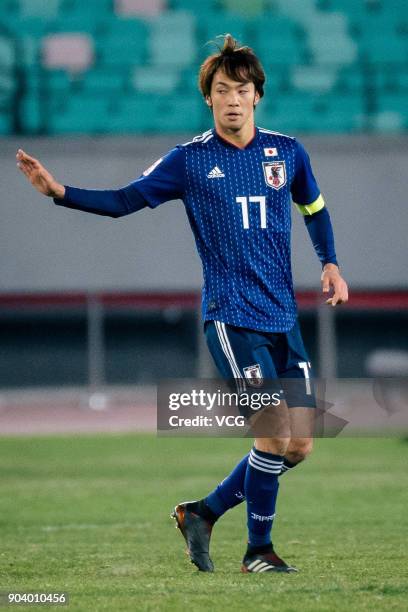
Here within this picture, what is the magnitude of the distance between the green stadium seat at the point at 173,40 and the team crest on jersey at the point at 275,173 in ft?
43.4

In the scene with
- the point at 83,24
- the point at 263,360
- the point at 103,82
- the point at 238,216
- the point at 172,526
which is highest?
the point at 83,24

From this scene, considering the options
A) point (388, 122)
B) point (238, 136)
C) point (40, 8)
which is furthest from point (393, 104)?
point (238, 136)

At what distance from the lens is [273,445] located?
17.0 ft

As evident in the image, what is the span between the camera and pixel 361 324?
2038cm

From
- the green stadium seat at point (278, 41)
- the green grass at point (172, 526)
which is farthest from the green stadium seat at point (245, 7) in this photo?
the green grass at point (172, 526)

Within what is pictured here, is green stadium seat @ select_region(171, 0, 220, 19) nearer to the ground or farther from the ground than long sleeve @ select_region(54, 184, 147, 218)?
farther from the ground

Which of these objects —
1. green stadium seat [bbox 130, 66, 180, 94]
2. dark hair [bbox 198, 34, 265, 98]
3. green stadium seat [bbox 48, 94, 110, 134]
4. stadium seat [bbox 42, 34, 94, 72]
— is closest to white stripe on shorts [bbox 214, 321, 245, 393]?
dark hair [bbox 198, 34, 265, 98]

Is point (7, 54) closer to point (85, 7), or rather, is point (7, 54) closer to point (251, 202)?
point (85, 7)

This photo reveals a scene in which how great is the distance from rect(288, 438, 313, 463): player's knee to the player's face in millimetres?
1465

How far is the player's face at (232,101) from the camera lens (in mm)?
5227

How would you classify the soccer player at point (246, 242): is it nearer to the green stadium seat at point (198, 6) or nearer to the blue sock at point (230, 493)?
the blue sock at point (230, 493)

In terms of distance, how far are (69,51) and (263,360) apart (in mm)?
13959

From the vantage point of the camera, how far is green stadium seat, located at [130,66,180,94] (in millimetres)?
17906

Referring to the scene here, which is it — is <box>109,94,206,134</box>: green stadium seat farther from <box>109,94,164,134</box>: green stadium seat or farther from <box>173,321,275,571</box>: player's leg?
<box>173,321,275,571</box>: player's leg
